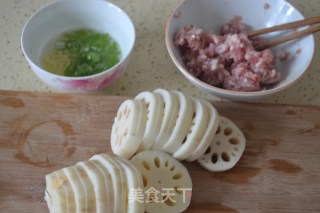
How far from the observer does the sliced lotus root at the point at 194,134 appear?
1.33 meters

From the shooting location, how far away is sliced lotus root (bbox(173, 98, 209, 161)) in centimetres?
133

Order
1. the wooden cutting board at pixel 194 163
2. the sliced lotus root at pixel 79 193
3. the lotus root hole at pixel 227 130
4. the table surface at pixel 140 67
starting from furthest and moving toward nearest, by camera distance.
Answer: the table surface at pixel 140 67, the lotus root hole at pixel 227 130, the wooden cutting board at pixel 194 163, the sliced lotus root at pixel 79 193

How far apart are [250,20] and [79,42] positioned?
83 cm

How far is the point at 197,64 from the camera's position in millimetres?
1653

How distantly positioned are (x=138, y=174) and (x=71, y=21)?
92 cm

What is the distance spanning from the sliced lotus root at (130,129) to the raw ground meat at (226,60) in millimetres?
406

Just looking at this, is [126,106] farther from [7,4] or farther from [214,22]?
[7,4]

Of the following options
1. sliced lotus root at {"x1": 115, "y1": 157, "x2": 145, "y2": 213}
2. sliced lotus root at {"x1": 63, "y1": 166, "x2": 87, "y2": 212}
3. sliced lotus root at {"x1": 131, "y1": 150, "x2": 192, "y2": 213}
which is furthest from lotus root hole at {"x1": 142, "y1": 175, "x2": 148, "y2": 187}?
sliced lotus root at {"x1": 63, "y1": 166, "x2": 87, "y2": 212}

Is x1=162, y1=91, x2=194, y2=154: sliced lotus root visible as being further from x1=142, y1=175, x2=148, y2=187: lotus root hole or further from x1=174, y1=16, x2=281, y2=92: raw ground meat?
x1=174, y1=16, x2=281, y2=92: raw ground meat

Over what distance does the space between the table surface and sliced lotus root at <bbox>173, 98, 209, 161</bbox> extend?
1.16 ft

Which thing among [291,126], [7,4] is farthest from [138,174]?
[7,4]

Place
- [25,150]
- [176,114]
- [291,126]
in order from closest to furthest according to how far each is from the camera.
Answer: [176,114]
[25,150]
[291,126]

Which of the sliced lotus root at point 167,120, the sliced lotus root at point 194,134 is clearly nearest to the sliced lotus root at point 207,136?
the sliced lotus root at point 194,134

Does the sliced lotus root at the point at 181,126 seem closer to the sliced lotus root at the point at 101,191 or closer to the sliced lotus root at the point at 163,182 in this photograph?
the sliced lotus root at the point at 163,182
